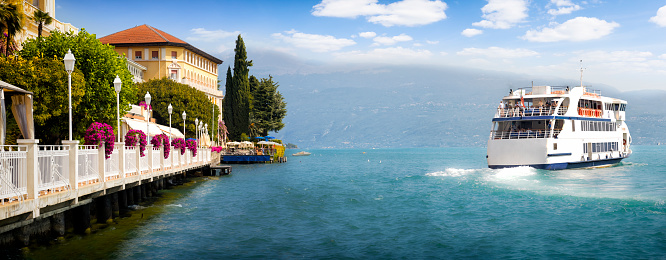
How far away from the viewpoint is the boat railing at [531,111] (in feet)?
154

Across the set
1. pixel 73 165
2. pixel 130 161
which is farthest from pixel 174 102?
pixel 73 165

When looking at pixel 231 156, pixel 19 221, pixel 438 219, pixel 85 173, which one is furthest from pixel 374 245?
pixel 231 156

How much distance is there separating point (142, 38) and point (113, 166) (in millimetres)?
79173

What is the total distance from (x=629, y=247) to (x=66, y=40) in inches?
1223

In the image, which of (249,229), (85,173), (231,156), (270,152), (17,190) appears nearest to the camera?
(17,190)

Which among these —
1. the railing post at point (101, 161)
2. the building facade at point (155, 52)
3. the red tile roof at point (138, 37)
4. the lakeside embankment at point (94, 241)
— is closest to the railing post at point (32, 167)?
the lakeside embankment at point (94, 241)

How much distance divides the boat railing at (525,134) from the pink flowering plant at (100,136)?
32.9 metres

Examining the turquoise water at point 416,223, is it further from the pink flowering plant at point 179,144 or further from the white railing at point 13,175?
the white railing at point 13,175

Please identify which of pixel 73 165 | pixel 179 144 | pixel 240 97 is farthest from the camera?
pixel 240 97

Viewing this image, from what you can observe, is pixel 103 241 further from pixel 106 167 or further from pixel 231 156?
pixel 231 156

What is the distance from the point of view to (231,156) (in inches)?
3115

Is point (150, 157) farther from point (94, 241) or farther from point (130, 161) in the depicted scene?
point (94, 241)

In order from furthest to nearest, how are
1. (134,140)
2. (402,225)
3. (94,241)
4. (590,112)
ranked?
(590,112)
(134,140)
(402,225)
(94,241)

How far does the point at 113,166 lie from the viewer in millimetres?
21328
